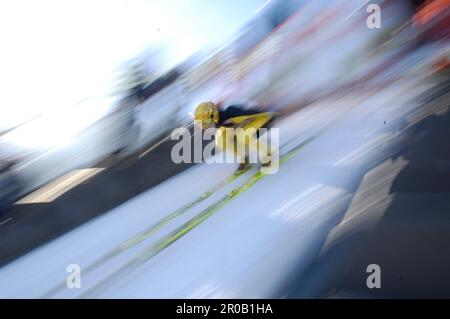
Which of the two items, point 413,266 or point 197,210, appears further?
point 197,210

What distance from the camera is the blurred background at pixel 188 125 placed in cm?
91

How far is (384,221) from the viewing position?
2.72ft

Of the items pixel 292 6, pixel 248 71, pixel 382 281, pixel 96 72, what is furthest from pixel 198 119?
pixel 382 281

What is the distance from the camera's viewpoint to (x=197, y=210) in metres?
0.97

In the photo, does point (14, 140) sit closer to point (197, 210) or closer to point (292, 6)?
point (197, 210)

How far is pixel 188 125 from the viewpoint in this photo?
0.96 m

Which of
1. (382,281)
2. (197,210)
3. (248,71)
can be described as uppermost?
(248,71)

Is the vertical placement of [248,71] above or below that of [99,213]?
above

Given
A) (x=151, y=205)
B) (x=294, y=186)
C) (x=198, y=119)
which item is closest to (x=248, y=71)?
(x=198, y=119)

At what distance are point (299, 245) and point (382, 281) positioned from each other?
217mm

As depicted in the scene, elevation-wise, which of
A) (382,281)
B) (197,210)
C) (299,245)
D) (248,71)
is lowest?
(382,281)

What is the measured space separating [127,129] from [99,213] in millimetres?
267

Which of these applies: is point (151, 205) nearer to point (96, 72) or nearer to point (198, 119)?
point (198, 119)

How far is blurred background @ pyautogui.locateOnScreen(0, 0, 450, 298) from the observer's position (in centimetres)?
91
